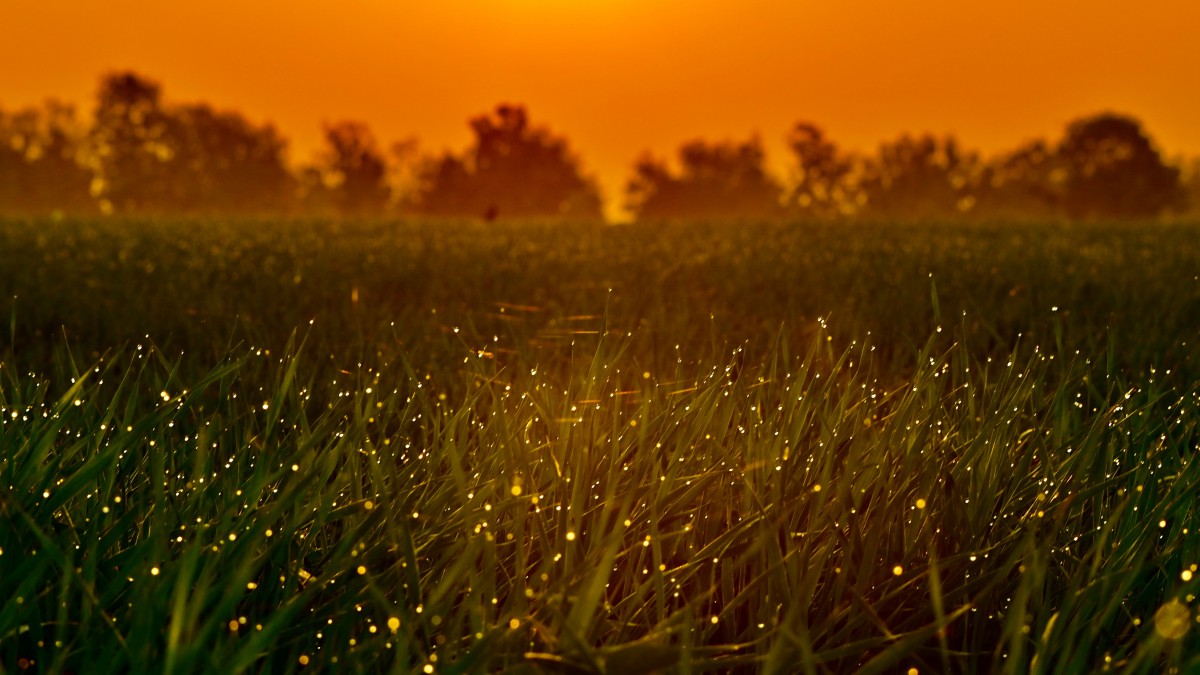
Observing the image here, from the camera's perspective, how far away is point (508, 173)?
7188 cm

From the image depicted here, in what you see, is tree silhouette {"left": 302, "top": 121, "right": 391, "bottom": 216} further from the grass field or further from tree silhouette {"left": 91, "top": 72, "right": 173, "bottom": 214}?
Answer: the grass field

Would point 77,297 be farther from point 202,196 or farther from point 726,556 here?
point 202,196

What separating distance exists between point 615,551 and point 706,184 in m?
88.9

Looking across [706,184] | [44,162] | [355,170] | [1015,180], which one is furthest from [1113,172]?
[44,162]

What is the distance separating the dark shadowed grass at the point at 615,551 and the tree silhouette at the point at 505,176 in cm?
6733

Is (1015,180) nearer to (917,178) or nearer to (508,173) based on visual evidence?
(917,178)

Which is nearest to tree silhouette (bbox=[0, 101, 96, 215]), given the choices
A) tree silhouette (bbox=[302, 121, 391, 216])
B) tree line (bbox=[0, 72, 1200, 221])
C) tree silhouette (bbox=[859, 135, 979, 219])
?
tree line (bbox=[0, 72, 1200, 221])

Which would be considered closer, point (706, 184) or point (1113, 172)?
point (1113, 172)

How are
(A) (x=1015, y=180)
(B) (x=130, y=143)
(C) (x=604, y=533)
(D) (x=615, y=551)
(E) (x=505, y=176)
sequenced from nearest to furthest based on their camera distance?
(D) (x=615, y=551) < (C) (x=604, y=533) < (E) (x=505, y=176) < (B) (x=130, y=143) < (A) (x=1015, y=180)

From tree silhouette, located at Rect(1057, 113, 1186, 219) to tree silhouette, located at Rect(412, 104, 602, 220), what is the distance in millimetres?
31852

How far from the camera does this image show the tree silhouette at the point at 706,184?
8850 centimetres

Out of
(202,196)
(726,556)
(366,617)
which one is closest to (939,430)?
(726,556)

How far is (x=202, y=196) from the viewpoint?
3091 inches

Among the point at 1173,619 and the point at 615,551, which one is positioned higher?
the point at 615,551
